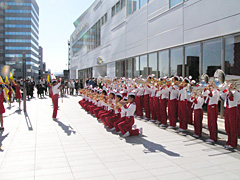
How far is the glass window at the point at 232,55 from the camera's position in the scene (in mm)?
8555

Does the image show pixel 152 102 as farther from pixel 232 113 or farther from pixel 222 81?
pixel 232 113

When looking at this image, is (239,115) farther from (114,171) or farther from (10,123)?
(10,123)

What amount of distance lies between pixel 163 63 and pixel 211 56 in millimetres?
4011

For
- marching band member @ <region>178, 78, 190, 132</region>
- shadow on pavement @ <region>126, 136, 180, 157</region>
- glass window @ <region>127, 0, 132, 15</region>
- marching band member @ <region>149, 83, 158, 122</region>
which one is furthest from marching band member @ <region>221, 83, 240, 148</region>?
glass window @ <region>127, 0, 132, 15</region>

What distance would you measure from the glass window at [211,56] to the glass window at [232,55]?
40 cm

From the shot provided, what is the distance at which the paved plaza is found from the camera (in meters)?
4.42

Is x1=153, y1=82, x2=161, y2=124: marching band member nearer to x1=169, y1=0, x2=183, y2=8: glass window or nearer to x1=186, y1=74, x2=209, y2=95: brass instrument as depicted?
x1=186, y1=74, x2=209, y2=95: brass instrument

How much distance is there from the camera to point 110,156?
→ 5477mm

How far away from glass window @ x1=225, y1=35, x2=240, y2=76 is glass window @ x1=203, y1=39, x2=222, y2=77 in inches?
15.6

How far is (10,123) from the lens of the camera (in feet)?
31.7

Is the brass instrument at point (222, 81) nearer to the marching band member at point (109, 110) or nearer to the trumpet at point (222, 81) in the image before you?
the trumpet at point (222, 81)

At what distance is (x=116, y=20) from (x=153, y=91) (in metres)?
13.6

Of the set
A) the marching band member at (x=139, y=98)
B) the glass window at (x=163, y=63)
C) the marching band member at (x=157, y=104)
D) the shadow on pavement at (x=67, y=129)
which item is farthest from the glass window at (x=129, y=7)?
the shadow on pavement at (x=67, y=129)

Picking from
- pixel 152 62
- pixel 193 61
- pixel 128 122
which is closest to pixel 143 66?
pixel 152 62
